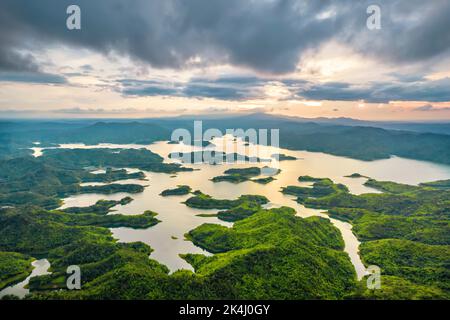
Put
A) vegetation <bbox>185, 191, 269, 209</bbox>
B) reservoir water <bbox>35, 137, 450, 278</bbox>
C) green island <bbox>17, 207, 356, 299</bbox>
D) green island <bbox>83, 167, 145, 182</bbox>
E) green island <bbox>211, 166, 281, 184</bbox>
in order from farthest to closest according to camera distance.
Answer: green island <bbox>83, 167, 145, 182</bbox> → green island <bbox>211, 166, 281, 184</bbox> → vegetation <bbox>185, 191, 269, 209</bbox> → reservoir water <bbox>35, 137, 450, 278</bbox> → green island <bbox>17, 207, 356, 299</bbox>

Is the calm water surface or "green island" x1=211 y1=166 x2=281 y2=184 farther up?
"green island" x1=211 y1=166 x2=281 y2=184

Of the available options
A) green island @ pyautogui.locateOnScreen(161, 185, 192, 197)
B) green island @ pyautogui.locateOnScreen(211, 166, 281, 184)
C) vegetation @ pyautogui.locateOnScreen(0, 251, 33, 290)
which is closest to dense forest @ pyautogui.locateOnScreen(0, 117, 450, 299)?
vegetation @ pyautogui.locateOnScreen(0, 251, 33, 290)

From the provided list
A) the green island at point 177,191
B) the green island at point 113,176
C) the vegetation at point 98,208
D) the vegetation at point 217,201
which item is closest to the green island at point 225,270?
the vegetation at point 98,208

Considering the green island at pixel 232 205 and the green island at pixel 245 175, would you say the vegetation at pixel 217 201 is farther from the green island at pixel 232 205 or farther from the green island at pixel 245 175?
the green island at pixel 245 175

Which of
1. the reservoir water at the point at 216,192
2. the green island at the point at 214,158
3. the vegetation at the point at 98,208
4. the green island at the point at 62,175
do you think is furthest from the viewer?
the green island at the point at 214,158

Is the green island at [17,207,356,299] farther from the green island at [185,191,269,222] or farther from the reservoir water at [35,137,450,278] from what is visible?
the green island at [185,191,269,222]

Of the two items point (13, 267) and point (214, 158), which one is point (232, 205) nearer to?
point (13, 267)

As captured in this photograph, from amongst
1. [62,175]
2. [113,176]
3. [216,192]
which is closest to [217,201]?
[216,192]
